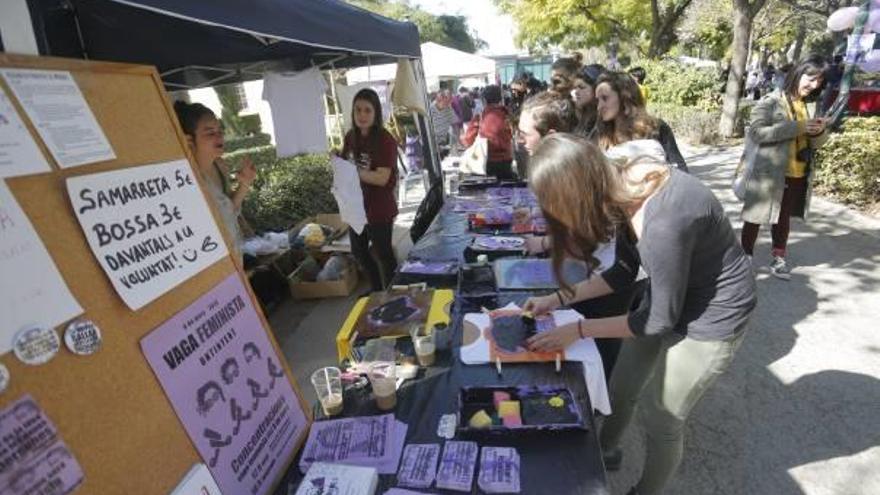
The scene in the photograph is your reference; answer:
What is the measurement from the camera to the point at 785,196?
12.2 feet

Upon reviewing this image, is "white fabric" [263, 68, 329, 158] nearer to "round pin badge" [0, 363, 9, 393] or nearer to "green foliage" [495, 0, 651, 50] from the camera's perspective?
"round pin badge" [0, 363, 9, 393]

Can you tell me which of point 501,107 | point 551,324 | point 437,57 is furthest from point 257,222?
point 437,57

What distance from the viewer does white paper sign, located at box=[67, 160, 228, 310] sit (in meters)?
0.96

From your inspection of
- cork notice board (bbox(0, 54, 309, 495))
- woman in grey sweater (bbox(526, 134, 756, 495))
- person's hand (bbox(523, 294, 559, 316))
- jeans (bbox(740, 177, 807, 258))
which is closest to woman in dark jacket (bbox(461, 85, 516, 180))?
jeans (bbox(740, 177, 807, 258))

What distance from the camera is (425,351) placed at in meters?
1.70

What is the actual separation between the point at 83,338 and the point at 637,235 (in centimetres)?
144

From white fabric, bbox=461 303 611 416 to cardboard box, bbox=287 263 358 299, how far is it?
2.56 metres

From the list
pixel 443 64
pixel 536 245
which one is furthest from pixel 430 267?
pixel 443 64

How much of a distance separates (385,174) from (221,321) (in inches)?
92.4

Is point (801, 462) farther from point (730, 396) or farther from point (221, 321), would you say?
point (221, 321)

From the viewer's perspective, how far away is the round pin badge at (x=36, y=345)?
794 millimetres

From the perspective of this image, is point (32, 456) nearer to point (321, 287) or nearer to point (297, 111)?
point (321, 287)

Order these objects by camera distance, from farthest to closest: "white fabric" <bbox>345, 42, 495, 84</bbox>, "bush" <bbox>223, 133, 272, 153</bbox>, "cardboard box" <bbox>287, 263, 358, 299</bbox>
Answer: "bush" <bbox>223, 133, 272, 153</bbox>
"white fabric" <bbox>345, 42, 495, 84</bbox>
"cardboard box" <bbox>287, 263, 358, 299</bbox>

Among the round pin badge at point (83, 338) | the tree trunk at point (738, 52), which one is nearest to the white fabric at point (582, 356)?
the round pin badge at point (83, 338)
